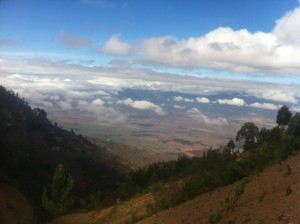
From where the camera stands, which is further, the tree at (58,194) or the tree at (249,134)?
the tree at (249,134)

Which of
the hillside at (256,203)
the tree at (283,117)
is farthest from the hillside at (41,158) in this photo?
the hillside at (256,203)

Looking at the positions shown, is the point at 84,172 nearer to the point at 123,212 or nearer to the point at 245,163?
the point at 123,212

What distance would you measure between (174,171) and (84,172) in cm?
6043

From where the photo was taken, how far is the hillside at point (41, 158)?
90.6m

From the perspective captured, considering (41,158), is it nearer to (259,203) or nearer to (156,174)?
(156,174)

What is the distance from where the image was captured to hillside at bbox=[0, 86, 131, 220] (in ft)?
297

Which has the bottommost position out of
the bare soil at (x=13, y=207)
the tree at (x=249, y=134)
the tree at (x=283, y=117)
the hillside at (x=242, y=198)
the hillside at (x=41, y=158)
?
the bare soil at (x=13, y=207)

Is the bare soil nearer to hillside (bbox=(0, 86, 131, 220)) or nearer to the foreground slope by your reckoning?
hillside (bbox=(0, 86, 131, 220))

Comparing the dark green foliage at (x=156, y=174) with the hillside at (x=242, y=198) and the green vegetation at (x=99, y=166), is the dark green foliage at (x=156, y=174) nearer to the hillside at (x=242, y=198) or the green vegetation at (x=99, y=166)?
the green vegetation at (x=99, y=166)

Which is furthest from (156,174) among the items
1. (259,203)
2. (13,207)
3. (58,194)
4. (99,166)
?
(99,166)

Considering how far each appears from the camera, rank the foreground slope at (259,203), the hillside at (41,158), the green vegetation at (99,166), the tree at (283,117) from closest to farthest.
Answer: the foreground slope at (259,203) < the green vegetation at (99,166) < the tree at (283,117) < the hillside at (41,158)

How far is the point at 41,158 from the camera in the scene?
10688 cm

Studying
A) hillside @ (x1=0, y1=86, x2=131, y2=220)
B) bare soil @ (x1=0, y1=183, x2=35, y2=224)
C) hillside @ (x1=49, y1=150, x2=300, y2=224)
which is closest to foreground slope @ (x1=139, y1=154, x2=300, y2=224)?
hillside @ (x1=49, y1=150, x2=300, y2=224)

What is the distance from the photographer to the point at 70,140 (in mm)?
134875
